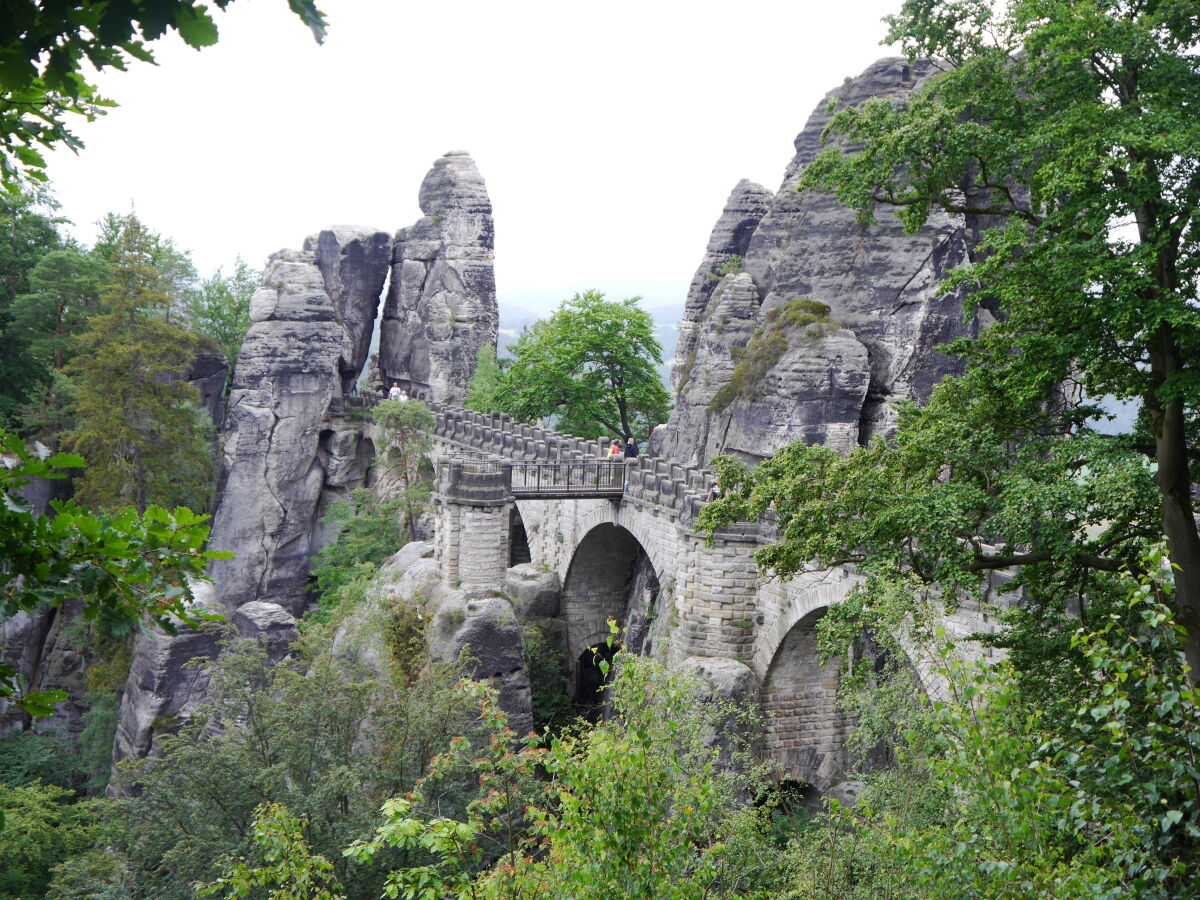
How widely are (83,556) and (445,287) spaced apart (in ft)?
138

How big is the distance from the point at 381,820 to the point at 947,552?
33.6ft

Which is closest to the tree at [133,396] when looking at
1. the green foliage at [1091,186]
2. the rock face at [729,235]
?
the rock face at [729,235]

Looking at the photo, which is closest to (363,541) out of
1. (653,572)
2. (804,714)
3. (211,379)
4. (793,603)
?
(653,572)

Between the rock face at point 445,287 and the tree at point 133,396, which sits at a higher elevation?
the rock face at point 445,287

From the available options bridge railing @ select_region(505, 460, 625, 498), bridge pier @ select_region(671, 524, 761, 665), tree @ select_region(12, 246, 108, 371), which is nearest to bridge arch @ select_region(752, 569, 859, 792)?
bridge pier @ select_region(671, 524, 761, 665)

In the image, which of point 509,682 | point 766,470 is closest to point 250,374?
point 509,682

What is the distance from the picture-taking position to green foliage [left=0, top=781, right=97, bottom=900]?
66.7ft

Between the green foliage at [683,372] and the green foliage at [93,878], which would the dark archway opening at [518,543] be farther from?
the green foliage at [93,878]

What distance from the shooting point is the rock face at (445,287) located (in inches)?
1767

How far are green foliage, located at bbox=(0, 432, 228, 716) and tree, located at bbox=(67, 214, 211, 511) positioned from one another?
95.8 feet

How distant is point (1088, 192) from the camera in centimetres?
952

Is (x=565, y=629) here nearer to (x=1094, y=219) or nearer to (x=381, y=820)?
(x=381, y=820)

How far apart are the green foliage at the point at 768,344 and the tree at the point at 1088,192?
57.8 feet

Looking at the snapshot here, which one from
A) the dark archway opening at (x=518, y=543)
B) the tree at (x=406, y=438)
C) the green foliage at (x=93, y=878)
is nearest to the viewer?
the green foliage at (x=93, y=878)
